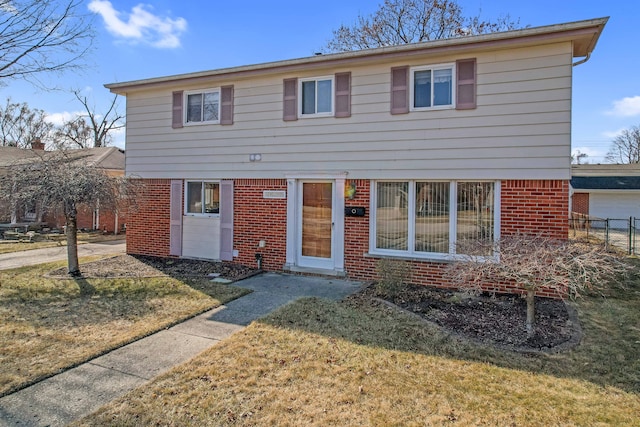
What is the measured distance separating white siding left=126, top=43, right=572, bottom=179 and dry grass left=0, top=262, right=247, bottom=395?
3.41 metres

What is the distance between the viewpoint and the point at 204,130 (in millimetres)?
10008

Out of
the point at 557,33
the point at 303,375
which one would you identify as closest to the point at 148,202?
the point at 303,375

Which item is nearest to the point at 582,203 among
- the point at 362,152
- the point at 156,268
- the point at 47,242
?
the point at 362,152

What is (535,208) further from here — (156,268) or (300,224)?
(156,268)

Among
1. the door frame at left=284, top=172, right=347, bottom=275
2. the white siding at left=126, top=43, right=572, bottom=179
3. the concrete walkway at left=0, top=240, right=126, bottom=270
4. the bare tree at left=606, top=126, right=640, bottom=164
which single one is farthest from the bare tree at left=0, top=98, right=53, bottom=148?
the bare tree at left=606, top=126, right=640, bottom=164

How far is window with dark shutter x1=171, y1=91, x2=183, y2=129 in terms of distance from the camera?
10.3 metres

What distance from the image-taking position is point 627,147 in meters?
46.6

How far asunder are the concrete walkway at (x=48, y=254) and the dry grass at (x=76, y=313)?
5.00 ft

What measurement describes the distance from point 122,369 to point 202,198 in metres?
6.63

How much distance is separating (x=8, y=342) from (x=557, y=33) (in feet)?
31.3

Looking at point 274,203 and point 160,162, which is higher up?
point 160,162

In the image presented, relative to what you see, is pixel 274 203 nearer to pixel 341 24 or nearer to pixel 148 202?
pixel 148 202

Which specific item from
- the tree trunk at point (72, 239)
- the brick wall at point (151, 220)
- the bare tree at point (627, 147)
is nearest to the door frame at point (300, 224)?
the brick wall at point (151, 220)

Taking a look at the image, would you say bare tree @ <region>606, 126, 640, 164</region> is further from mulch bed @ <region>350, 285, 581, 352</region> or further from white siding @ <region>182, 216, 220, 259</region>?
white siding @ <region>182, 216, 220, 259</region>
